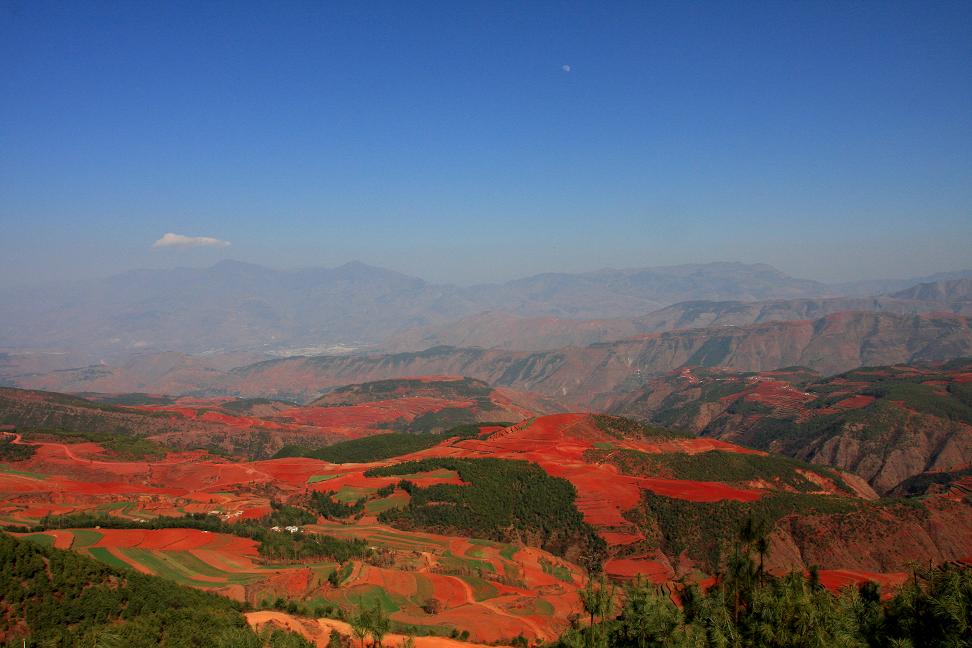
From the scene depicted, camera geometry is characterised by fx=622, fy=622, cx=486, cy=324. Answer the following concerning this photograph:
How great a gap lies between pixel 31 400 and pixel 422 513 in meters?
145

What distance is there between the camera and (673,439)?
5625 inches

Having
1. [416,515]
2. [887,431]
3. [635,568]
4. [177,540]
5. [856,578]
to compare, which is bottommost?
[635,568]

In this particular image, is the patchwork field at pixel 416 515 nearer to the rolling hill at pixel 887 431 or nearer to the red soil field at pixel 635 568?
the red soil field at pixel 635 568

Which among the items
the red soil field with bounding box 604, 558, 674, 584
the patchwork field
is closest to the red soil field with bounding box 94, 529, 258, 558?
the patchwork field

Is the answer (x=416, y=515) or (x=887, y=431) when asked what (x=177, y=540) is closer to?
(x=416, y=515)

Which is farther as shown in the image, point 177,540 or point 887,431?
point 887,431

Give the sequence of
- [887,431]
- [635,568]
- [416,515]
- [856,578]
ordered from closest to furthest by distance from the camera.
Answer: [856,578]
[635,568]
[416,515]
[887,431]

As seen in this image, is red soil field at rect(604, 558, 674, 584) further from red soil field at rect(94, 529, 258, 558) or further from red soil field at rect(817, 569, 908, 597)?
red soil field at rect(94, 529, 258, 558)

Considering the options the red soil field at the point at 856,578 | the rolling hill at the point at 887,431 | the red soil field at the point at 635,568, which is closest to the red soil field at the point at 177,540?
the red soil field at the point at 635,568

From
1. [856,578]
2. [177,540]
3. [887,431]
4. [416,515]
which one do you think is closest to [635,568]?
[856,578]

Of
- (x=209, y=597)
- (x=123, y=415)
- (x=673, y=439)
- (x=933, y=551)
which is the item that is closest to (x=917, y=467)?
(x=673, y=439)

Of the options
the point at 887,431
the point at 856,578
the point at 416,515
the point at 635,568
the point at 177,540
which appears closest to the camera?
the point at 856,578

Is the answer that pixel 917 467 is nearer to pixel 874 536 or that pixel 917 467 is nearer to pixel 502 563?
pixel 874 536

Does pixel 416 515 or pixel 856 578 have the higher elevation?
pixel 856 578
